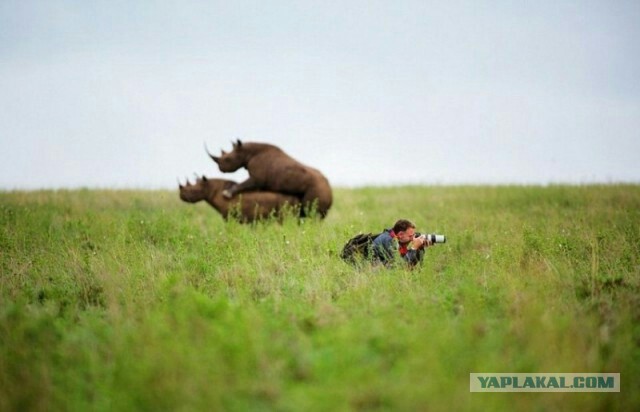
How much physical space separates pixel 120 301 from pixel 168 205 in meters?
10.9

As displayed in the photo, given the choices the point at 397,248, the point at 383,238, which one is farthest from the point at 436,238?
the point at 383,238

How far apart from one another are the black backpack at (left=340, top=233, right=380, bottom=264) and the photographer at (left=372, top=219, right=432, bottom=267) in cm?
21

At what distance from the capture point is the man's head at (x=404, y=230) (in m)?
7.30

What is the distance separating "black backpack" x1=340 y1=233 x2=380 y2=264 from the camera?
7.62 m

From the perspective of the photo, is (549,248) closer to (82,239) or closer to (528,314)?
(528,314)

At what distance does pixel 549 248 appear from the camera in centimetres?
755

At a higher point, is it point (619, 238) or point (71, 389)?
point (619, 238)

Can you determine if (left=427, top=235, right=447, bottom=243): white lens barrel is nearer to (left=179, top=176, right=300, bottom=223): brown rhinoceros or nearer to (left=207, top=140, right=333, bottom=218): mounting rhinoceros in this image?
(left=179, top=176, right=300, bottom=223): brown rhinoceros

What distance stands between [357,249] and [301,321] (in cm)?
318

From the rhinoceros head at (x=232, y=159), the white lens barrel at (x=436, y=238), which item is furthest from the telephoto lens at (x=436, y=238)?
the rhinoceros head at (x=232, y=159)

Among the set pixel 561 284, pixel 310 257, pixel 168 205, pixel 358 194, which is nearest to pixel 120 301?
pixel 310 257

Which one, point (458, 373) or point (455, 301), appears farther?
point (455, 301)

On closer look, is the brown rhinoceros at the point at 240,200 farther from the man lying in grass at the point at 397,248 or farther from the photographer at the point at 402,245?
the photographer at the point at 402,245

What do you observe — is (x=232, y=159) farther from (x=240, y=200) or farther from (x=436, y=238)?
(x=436, y=238)
